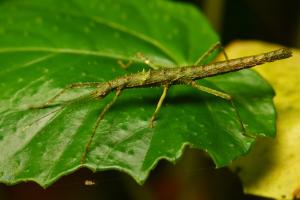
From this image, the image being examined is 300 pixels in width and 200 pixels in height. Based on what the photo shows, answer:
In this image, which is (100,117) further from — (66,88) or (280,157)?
(280,157)

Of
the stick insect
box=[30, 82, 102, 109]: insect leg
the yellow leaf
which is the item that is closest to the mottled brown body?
the stick insect

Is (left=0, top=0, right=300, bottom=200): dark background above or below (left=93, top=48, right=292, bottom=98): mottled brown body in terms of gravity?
below

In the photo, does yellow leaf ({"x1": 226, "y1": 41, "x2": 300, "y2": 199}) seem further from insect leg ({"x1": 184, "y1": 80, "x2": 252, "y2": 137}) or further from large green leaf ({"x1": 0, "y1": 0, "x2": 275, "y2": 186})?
insect leg ({"x1": 184, "y1": 80, "x2": 252, "y2": 137})

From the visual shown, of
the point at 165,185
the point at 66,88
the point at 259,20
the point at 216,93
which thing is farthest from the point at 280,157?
the point at 259,20

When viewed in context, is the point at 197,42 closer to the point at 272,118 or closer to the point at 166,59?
the point at 166,59

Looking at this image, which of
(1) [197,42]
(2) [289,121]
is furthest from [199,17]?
(2) [289,121]
